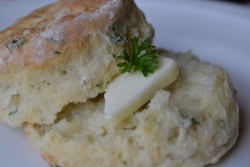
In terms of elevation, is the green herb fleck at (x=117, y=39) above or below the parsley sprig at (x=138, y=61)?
above

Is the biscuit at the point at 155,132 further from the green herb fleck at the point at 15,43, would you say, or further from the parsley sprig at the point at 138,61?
the green herb fleck at the point at 15,43

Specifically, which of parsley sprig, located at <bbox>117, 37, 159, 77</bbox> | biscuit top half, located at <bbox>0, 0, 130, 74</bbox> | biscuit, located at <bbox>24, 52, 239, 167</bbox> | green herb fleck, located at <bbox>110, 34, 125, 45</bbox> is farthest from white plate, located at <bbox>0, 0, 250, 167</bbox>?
green herb fleck, located at <bbox>110, 34, 125, 45</bbox>

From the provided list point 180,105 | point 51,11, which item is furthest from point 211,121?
point 51,11

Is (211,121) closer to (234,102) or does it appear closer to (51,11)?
(234,102)

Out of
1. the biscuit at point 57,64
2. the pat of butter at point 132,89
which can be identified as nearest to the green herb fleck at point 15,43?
the biscuit at point 57,64

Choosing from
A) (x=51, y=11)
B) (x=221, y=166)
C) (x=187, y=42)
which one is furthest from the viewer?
(x=187, y=42)

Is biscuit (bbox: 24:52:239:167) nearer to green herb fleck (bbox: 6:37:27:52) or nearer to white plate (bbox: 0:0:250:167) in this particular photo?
white plate (bbox: 0:0:250:167)
